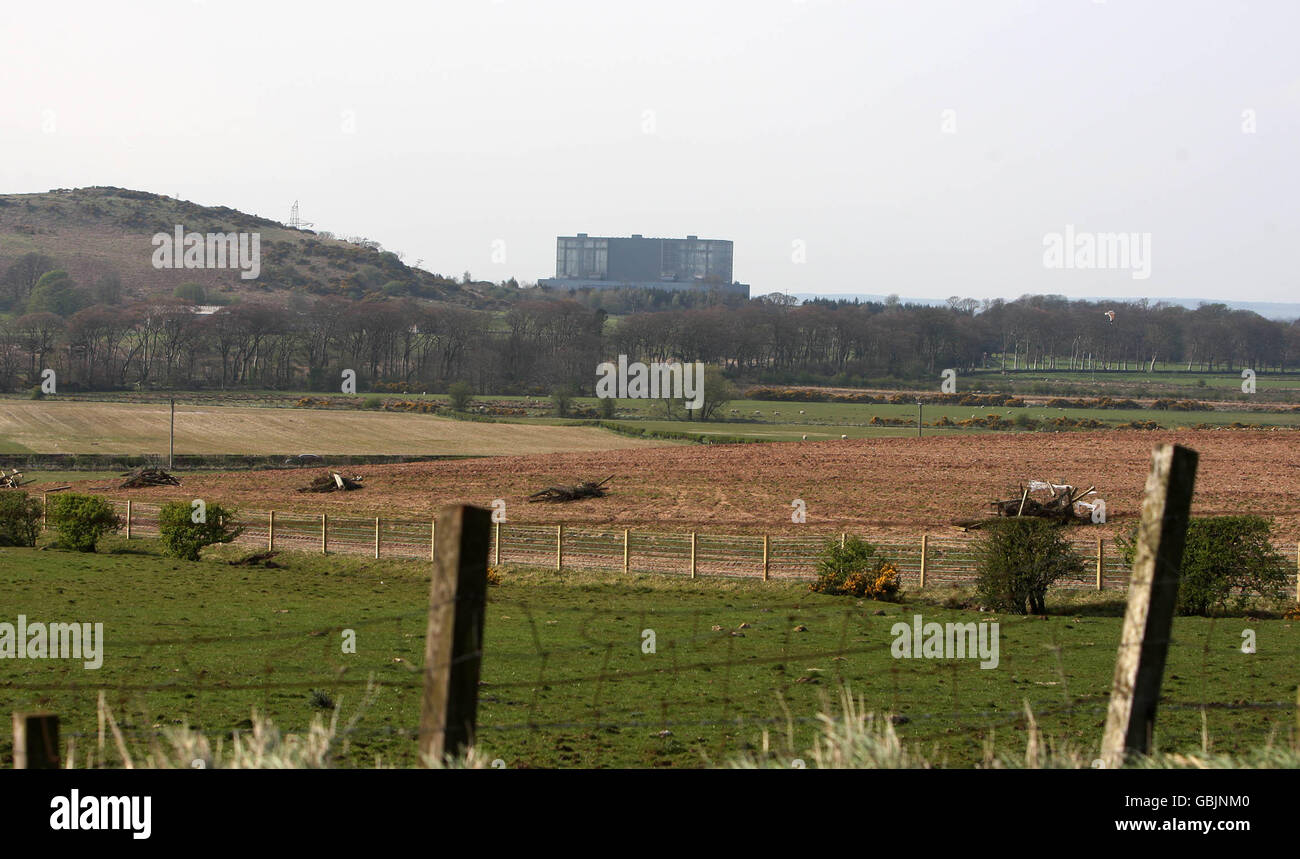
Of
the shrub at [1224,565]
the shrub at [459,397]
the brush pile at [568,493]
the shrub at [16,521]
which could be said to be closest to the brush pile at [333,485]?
the brush pile at [568,493]

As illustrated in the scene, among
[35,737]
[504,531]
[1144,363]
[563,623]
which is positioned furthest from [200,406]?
[1144,363]

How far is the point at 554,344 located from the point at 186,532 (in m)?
115

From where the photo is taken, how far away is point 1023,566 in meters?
22.2

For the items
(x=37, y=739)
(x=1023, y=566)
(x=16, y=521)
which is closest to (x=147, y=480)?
(x=16, y=521)

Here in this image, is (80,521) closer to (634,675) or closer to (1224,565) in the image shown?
(634,675)

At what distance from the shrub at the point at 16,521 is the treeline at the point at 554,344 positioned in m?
85.4

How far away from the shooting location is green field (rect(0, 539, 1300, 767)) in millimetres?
10406

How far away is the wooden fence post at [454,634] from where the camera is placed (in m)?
3.71

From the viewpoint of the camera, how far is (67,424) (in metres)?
82.4

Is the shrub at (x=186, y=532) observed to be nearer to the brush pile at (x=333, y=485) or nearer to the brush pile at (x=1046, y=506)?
the brush pile at (x=333, y=485)

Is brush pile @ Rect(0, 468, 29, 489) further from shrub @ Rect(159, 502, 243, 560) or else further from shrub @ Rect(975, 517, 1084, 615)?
shrub @ Rect(975, 517, 1084, 615)

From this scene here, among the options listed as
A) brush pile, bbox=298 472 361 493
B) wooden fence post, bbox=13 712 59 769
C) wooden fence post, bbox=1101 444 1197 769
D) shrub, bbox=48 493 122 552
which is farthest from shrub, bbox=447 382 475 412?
wooden fence post, bbox=1101 444 1197 769

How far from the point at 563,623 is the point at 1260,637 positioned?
459 inches
